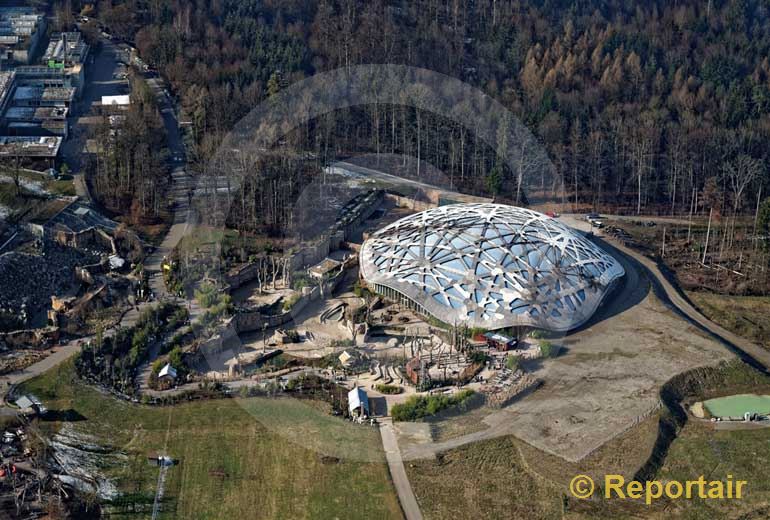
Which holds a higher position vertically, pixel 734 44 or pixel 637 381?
pixel 734 44

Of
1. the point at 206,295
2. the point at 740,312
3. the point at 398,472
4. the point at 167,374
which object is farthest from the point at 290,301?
the point at 740,312

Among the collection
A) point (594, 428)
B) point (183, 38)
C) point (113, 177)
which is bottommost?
point (594, 428)

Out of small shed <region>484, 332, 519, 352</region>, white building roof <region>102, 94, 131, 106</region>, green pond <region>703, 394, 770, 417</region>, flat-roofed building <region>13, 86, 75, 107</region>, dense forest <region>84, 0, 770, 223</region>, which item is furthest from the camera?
white building roof <region>102, 94, 131, 106</region>

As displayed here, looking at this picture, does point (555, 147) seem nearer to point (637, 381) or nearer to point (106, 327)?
point (637, 381)

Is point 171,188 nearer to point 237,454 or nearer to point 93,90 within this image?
point 93,90

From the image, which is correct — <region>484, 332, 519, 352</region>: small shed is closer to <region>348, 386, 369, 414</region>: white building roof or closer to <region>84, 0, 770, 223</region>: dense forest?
<region>348, 386, 369, 414</region>: white building roof

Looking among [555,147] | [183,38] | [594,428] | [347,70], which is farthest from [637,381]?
[183,38]

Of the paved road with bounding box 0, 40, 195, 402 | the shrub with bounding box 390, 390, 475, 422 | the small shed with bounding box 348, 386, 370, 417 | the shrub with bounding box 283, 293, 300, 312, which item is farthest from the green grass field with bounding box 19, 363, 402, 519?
the shrub with bounding box 283, 293, 300, 312
